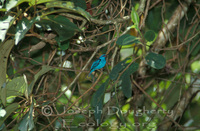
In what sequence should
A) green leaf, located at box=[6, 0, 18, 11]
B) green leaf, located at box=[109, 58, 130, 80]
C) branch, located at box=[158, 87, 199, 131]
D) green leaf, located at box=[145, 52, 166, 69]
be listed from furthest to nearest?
branch, located at box=[158, 87, 199, 131] < green leaf, located at box=[109, 58, 130, 80] < green leaf, located at box=[145, 52, 166, 69] < green leaf, located at box=[6, 0, 18, 11]

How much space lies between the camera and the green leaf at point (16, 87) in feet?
4.04

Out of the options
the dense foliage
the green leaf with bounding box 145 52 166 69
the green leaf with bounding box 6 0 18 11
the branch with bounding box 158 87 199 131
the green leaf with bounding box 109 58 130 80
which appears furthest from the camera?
the branch with bounding box 158 87 199 131

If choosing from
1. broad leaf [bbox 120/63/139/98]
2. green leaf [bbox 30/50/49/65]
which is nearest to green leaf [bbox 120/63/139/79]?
broad leaf [bbox 120/63/139/98]

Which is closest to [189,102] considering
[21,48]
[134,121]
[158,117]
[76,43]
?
[158,117]

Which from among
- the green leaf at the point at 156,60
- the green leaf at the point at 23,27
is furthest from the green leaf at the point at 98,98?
the green leaf at the point at 23,27

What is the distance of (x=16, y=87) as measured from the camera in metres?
1.24

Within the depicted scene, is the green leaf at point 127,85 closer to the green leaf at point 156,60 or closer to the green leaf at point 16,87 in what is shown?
the green leaf at point 156,60

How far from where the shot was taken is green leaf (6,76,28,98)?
123 cm

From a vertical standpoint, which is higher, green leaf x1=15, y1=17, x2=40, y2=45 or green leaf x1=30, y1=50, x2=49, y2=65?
green leaf x1=15, y1=17, x2=40, y2=45

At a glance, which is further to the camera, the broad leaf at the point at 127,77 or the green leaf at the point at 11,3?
the broad leaf at the point at 127,77

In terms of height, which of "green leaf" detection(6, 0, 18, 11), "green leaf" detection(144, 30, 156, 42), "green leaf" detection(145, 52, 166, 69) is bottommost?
"green leaf" detection(145, 52, 166, 69)

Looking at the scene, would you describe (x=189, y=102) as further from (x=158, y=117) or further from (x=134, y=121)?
(x=134, y=121)

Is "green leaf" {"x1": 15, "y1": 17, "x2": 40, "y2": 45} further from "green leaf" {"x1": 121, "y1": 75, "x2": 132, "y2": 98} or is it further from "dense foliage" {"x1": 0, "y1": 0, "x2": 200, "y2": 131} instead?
"green leaf" {"x1": 121, "y1": 75, "x2": 132, "y2": 98}

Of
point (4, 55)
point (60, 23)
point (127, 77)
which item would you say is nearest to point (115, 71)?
point (127, 77)
